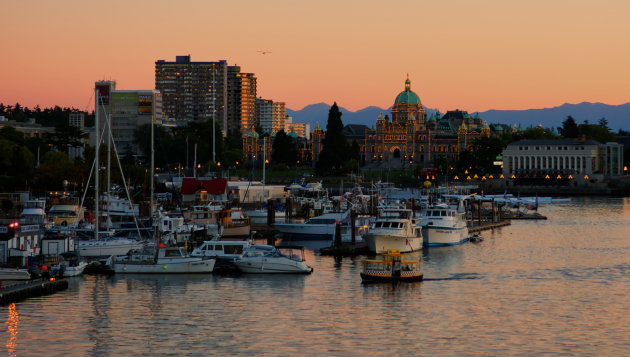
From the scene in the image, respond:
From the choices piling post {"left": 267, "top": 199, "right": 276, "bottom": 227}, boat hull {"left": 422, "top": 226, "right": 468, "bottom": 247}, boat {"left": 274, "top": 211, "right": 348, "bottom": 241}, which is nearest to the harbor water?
boat hull {"left": 422, "top": 226, "right": 468, "bottom": 247}

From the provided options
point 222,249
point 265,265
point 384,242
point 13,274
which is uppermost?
point 384,242

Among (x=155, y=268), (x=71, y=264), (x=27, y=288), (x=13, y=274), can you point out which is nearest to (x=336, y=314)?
(x=155, y=268)

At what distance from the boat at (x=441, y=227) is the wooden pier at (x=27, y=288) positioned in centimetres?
3475

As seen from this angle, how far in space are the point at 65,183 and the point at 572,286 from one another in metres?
65.0

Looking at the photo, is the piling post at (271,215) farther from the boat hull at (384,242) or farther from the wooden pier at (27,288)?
the wooden pier at (27,288)

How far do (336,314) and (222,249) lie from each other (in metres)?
15.7

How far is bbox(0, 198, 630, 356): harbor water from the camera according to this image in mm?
42250

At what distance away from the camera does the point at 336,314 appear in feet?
162

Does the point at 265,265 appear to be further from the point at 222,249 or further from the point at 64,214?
the point at 64,214

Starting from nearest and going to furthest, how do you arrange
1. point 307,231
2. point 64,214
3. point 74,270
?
1. point 74,270
2. point 64,214
3. point 307,231

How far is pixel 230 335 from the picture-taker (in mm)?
44250

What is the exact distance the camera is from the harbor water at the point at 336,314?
139 feet

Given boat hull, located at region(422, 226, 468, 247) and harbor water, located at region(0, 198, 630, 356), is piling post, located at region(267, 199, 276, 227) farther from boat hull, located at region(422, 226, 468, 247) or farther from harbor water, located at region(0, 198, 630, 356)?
harbor water, located at region(0, 198, 630, 356)

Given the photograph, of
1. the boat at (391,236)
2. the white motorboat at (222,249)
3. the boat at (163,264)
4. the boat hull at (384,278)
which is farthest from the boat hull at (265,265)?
the boat at (391,236)
